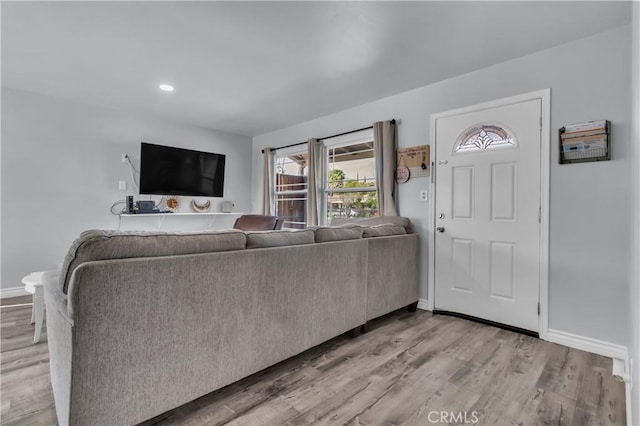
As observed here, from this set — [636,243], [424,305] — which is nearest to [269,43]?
[636,243]

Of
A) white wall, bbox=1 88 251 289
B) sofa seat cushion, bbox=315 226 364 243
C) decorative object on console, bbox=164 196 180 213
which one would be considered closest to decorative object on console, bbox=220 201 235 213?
decorative object on console, bbox=164 196 180 213

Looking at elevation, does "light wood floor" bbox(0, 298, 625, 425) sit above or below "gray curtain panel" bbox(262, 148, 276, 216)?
below

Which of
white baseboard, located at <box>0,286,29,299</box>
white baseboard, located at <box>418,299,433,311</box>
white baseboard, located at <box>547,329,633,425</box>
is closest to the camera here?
white baseboard, located at <box>547,329,633,425</box>

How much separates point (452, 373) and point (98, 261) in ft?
6.67

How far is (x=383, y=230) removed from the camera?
2820mm

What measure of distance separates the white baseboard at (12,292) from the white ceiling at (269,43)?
2.29 m

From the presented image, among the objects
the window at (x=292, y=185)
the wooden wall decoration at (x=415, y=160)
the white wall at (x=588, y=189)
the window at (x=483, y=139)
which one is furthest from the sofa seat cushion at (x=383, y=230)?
the window at (x=292, y=185)

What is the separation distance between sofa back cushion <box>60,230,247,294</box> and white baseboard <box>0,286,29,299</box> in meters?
3.32

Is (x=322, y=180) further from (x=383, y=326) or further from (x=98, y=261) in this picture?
(x=98, y=261)

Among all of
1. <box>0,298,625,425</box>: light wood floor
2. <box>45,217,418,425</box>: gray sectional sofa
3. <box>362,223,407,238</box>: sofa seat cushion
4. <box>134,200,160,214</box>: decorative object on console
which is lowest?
<box>0,298,625,425</box>: light wood floor

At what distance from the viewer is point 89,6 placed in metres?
2.01

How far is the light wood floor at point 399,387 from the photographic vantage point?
150 centimetres

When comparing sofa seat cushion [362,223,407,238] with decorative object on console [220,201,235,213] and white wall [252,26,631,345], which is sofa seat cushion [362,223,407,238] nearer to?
white wall [252,26,631,345]

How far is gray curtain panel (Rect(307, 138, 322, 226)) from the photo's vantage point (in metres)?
4.36
